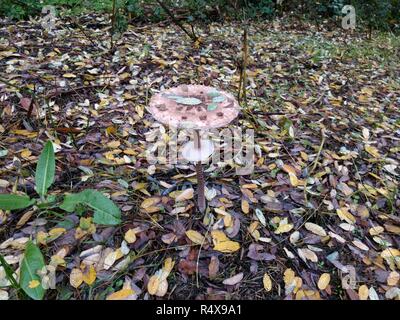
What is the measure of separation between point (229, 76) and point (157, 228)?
185 cm

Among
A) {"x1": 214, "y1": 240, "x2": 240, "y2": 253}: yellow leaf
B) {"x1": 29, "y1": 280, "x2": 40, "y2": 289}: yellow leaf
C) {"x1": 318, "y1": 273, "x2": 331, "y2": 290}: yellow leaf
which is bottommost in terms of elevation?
{"x1": 318, "y1": 273, "x2": 331, "y2": 290}: yellow leaf

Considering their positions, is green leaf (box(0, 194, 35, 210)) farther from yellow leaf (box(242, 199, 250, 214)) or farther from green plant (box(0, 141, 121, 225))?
yellow leaf (box(242, 199, 250, 214))

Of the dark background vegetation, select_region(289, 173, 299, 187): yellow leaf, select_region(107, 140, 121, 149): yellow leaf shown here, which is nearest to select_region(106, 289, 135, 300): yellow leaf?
select_region(107, 140, 121, 149): yellow leaf

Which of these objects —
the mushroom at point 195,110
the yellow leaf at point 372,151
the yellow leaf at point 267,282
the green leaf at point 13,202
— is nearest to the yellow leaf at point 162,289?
the yellow leaf at point 267,282

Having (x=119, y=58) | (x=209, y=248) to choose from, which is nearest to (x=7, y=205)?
(x=209, y=248)

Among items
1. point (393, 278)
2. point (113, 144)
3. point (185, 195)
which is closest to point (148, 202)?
point (185, 195)

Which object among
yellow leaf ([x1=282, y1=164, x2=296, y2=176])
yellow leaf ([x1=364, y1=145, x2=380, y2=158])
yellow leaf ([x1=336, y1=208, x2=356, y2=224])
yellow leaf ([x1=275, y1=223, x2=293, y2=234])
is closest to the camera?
yellow leaf ([x1=275, y1=223, x2=293, y2=234])

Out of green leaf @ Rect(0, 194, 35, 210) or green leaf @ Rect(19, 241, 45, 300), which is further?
green leaf @ Rect(0, 194, 35, 210)

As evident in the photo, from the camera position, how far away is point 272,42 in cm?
417

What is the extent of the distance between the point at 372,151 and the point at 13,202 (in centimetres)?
217

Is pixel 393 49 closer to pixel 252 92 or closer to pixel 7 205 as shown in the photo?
pixel 252 92

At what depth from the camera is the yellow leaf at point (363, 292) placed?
1.55 metres

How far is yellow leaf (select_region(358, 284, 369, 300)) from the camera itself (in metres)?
1.55

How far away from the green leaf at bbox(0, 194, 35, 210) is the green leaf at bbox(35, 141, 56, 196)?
0.09m
